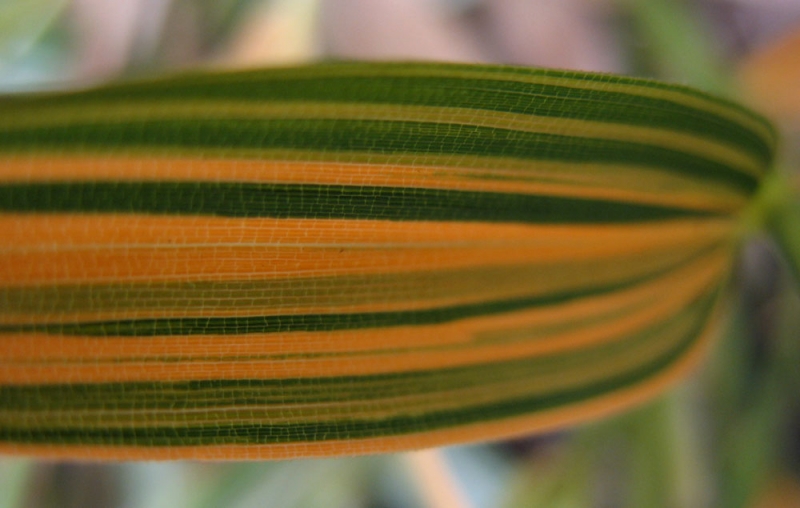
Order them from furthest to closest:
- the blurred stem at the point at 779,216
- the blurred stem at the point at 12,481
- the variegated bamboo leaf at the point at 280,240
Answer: the blurred stem at the point at 12,481, the blurred stem at the point at 779,216, the variegated bamboo leaf at the point at 280,240

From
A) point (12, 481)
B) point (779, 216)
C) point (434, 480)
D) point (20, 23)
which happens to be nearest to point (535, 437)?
point (434, 480)

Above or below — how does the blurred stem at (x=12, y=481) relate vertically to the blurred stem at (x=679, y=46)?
below

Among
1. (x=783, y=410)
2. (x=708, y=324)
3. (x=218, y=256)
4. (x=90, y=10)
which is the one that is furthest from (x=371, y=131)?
(x=90, y=10)

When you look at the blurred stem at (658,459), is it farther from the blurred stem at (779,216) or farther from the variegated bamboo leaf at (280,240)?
the variegated bamboo leaf at (280,240)

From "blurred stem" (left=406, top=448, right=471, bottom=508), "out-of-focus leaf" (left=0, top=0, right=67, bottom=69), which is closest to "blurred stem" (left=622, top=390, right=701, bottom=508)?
"blurred stem" (left=406, top=448, right=471, bottom=508)

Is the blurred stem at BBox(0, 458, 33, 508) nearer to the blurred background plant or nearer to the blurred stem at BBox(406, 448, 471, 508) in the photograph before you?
the blurred background plant

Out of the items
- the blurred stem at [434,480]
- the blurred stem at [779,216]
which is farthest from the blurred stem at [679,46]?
the blurred stem at [434,480]

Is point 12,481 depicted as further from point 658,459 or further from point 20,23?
point 658,459

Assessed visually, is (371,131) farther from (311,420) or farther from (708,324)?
(708,324)
